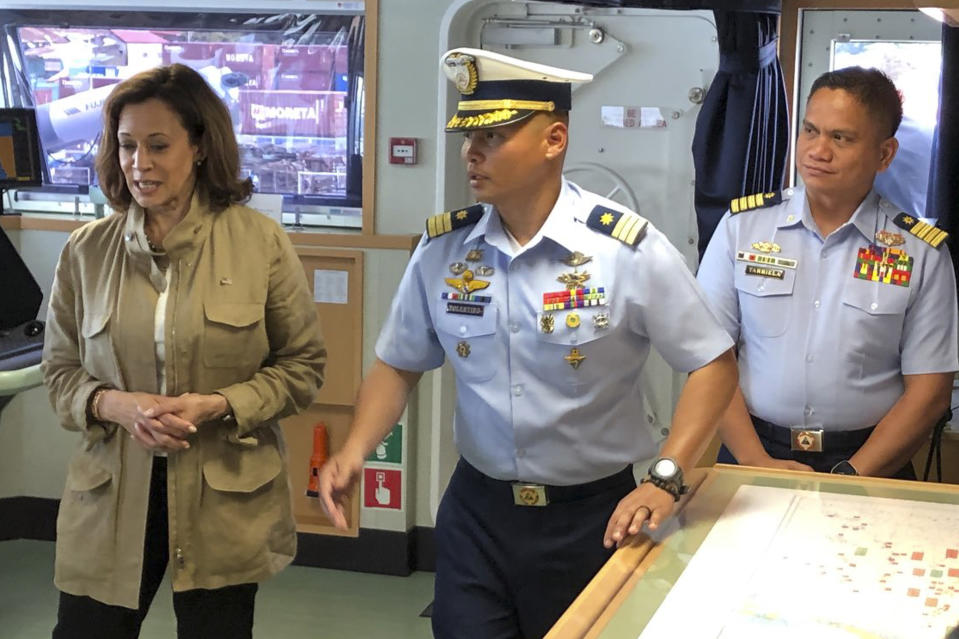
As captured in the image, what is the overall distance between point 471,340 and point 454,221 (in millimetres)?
261

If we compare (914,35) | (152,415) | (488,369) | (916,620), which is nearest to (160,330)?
(152,415)

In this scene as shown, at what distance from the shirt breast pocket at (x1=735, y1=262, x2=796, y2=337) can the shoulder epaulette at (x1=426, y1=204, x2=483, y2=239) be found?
0.72 m

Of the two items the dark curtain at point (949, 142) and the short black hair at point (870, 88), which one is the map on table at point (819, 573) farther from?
the dark curtain at point (949, 142)

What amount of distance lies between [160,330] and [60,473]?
8.75 feet

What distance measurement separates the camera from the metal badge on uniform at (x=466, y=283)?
2.32 meters

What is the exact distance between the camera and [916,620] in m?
1.64

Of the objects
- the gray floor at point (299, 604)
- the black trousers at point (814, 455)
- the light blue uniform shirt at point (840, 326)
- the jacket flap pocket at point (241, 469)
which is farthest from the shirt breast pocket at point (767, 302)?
the gray floor at point (299, 604)

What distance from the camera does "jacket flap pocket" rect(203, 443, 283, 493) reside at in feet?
8.55

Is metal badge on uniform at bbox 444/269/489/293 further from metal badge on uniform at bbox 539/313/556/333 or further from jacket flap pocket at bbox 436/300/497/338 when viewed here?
A: metal badge on uniform at bbox 539/313/556/333

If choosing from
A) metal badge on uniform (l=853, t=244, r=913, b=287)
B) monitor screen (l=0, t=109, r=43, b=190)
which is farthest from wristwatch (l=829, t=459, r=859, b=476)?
monitor screen (l=0, t=109, r=43, b=190)

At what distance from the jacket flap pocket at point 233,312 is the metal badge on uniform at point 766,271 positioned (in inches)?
43.8

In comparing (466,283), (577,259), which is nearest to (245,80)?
(466,283)

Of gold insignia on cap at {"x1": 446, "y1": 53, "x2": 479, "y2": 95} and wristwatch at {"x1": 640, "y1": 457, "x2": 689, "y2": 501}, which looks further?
gold insignia on cap at {"x1": 446, "y1": 53, "x2": 479, "y2": 95}

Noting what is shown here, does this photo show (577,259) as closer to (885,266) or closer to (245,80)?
(885,266)
